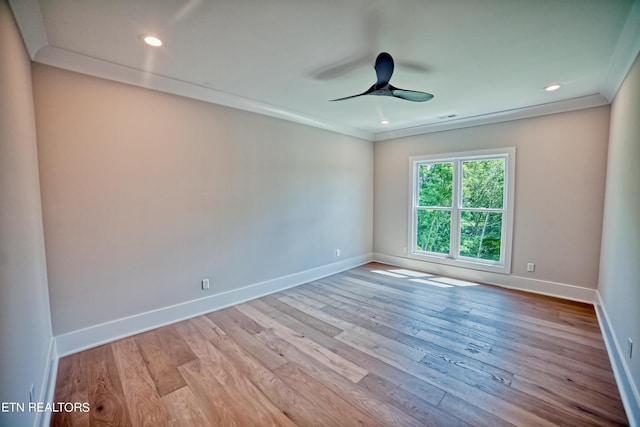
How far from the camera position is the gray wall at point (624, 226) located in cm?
194

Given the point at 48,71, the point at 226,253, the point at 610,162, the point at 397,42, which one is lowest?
the point at 226,253

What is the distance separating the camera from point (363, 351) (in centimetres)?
250

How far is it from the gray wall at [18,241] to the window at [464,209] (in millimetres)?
4824

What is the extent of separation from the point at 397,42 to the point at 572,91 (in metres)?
2.49

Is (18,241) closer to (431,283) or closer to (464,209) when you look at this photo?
(431,283)

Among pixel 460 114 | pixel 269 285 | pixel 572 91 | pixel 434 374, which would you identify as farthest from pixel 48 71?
pixel 572 91

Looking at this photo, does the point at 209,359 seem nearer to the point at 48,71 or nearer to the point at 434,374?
the point at 434,374

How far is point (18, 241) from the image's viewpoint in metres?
1.54

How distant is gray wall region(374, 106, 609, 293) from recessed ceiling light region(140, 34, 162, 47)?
4.15 meters

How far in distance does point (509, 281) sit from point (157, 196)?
4733 mm

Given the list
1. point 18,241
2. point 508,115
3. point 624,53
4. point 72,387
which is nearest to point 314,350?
point 72,387

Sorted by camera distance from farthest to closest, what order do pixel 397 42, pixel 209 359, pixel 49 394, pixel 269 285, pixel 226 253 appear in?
pixel 269 285 < pixel 226 253 < pixel 209 359 < pixel 397 42 < pixel 49 394

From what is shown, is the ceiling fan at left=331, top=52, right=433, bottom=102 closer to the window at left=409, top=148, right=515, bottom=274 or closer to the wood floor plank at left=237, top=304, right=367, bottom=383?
the wood floor plank at left=237, top=304, right=367, bottom=383

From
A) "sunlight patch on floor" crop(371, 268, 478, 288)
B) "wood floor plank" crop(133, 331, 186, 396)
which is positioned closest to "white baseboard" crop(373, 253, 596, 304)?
"sunlight patch on floor" crop(371, 268, 478, 288)
